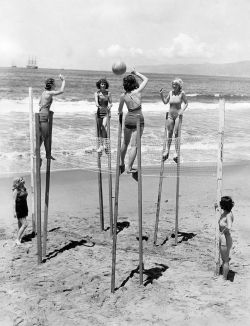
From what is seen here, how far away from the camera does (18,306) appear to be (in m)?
6.84

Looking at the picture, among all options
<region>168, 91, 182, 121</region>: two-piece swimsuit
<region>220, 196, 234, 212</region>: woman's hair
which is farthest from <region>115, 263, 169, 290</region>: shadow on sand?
<region>168, 91, 182, 121</region>: two-piece swimsuit

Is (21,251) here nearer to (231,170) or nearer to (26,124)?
(231,170)

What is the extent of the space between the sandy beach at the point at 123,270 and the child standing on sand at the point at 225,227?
0.49 m

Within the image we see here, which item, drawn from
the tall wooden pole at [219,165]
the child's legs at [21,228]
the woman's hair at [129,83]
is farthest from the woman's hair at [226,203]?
the child's legs at [21,228]

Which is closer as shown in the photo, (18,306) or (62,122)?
(18,306)

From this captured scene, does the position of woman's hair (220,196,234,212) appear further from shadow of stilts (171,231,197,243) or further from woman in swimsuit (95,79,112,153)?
woman in swimsuit (95,79,112,153)

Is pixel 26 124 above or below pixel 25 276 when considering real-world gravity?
above

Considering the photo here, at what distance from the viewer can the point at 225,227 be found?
7.31m

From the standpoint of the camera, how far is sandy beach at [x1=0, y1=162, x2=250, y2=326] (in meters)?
6.61

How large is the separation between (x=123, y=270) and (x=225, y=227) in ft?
6.87

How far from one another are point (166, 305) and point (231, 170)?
9947mm

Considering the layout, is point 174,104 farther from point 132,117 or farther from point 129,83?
point 129,83

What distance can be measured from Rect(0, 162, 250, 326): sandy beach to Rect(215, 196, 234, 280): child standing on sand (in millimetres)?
492

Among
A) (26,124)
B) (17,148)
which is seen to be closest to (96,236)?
(17,148)
